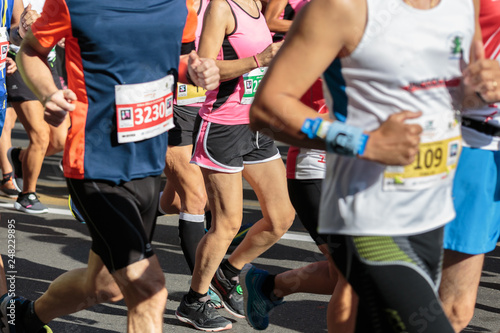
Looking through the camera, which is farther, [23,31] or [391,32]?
[23,31]

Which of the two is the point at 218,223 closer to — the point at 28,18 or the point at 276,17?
the point at 28,18

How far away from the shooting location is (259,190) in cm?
428

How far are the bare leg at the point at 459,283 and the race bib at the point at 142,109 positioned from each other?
4.02 ft

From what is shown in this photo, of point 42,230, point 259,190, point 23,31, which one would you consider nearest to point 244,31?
point 259,190

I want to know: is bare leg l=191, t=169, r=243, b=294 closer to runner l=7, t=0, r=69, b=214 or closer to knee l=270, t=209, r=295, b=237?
knee l=270, t=209, r=295, b=237

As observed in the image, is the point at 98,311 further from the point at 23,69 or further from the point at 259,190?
the point at 23,69

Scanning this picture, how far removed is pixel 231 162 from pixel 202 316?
2.63 feet

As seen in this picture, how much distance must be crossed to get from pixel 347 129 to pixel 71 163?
1.34m

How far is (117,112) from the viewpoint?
120 inches

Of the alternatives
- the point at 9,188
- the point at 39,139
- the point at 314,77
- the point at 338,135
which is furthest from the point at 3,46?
the point at 338,135

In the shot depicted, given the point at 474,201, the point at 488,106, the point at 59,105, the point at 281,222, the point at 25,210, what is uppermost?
the point at 488,106

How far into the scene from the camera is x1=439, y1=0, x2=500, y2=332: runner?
301cm

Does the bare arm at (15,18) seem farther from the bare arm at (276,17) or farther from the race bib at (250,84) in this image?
the race bib at (250,84)

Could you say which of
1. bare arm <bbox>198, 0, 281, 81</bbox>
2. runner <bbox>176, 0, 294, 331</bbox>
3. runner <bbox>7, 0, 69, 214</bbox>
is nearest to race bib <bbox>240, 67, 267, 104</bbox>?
runner <bbox>176, 0, 294, 331</bbox>
